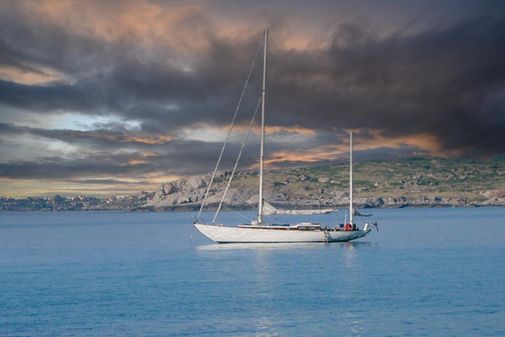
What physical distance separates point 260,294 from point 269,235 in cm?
4699

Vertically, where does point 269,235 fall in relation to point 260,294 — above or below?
above

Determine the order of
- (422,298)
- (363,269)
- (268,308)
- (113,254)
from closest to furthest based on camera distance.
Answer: (268,308) < (422,298) < (363,269) < (113,254)

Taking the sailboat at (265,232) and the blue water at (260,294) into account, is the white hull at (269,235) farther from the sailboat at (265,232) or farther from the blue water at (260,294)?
the blue water at (260,294)

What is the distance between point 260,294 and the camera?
63.9 meters

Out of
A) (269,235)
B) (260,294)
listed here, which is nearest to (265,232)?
(269,235)

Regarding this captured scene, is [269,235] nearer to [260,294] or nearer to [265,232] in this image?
[265,232]

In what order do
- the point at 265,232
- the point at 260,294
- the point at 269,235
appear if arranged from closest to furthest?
1. the point at 260,294
2. the point at 265,232
3. the point at 269,235

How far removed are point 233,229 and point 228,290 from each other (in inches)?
1840

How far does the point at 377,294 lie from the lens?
62719 mm

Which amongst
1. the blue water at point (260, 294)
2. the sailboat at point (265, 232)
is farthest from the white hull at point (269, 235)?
the blue water at point (260, 294)

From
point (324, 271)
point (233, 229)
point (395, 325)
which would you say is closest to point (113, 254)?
point (233, 229)

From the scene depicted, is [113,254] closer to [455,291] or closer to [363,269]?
[363,269]

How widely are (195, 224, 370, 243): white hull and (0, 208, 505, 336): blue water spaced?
2.47m

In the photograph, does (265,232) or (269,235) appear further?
(269,235)
